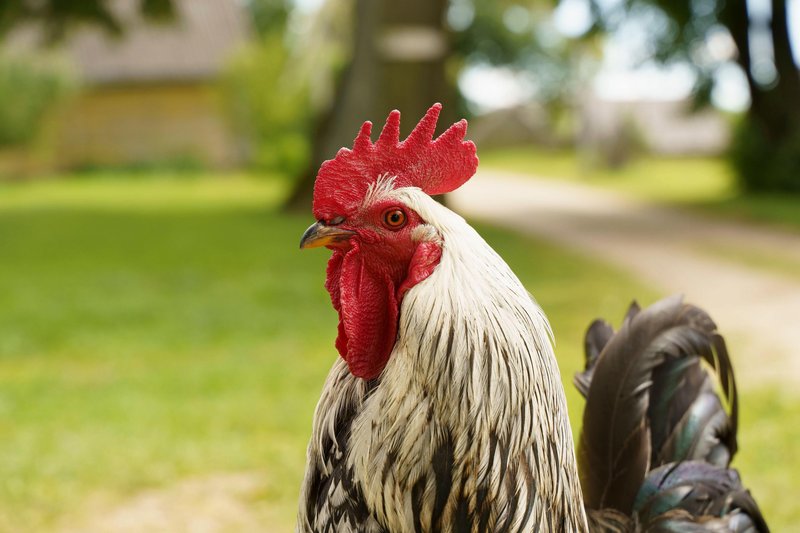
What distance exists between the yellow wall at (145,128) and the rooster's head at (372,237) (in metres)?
34.2

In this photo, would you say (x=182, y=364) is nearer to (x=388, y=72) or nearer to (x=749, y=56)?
(x=388, y=72)

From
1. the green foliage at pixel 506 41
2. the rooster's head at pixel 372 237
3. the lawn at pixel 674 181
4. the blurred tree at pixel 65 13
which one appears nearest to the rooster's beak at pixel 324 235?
the rooster's head at pixel 372 237

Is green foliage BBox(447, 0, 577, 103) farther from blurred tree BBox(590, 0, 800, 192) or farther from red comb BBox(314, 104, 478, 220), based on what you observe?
red comb BBox(314, 104, 478, 220)

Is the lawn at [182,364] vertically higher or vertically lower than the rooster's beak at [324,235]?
lower

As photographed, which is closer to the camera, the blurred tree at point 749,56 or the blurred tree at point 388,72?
the blurred tree at point 388,72

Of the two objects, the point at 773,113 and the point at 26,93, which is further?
the point at 26,93

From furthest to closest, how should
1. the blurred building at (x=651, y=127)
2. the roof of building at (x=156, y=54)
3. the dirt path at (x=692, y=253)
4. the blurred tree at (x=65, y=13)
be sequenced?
1. the blurred building at (x=651, y=127)
2. the roof of building at (x=156, y=54)
3. the blurred tree at (x=65, y=13)
4. the dirt path at (x=692, y=253)

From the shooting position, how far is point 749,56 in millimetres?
20047

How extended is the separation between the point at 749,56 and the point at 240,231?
1278 centimetres

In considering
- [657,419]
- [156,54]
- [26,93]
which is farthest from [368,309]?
[156,54]

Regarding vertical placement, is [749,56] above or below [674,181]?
above

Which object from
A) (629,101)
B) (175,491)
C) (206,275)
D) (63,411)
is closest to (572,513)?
(175,491)

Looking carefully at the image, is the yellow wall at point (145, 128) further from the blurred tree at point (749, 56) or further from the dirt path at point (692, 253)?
the blurred tree at point (749, 56)

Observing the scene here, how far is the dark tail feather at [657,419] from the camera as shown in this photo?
2.54 m
